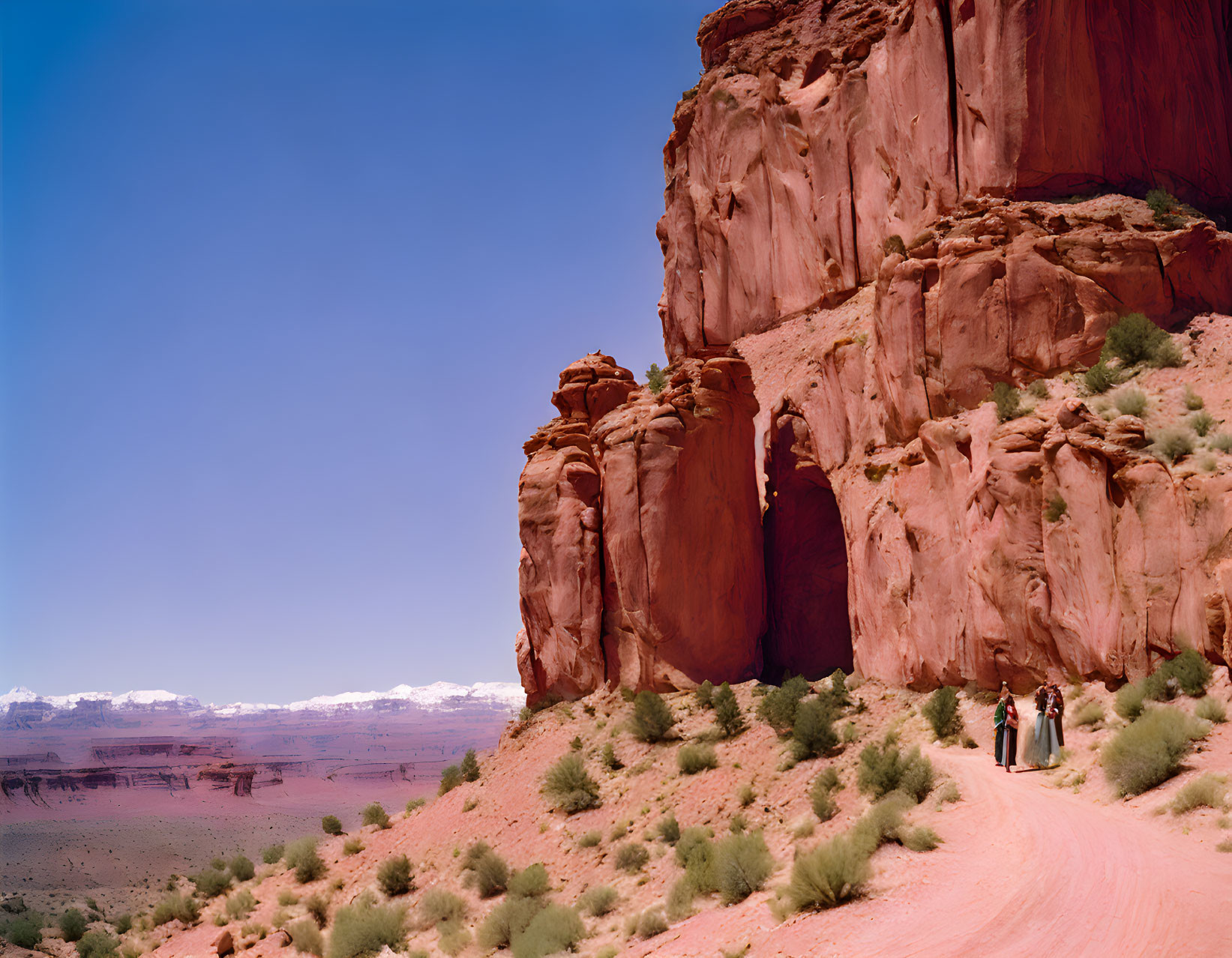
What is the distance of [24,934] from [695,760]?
2223 centimetres

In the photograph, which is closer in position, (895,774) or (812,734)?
(895,774)

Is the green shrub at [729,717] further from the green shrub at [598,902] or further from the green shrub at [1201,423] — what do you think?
the green shrub at [1201,423]

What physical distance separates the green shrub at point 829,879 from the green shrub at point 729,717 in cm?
1080

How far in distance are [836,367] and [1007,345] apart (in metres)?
7.36

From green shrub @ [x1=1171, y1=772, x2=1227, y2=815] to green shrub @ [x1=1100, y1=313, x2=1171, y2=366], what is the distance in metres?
12.5

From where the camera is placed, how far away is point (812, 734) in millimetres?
22844

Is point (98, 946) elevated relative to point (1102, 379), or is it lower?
lower

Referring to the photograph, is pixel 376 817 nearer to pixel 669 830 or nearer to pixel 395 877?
pixel 395 877

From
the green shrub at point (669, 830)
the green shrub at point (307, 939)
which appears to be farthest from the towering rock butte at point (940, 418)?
the green shrub at point (307, 939)

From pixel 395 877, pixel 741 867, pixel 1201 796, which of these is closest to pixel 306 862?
pixel 395 877

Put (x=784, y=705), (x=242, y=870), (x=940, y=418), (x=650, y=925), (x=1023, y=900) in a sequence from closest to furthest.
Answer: (x=1023, y=900), (x=650, y=925), (x=784, y=705), (x=940, y=418), (x=242, y=870)

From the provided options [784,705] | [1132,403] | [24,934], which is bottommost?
[24,934]

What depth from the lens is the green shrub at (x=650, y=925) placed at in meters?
16.8

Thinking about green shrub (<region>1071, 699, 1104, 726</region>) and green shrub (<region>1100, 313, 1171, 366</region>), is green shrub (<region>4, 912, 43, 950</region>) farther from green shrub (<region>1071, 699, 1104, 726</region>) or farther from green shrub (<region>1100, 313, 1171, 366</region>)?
green shrub (<region>1100, 313, 1171, 366</region>)
